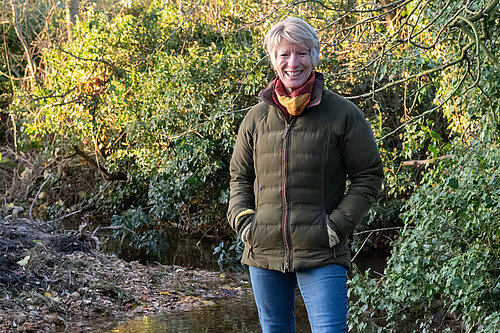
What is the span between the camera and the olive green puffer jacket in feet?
10.4

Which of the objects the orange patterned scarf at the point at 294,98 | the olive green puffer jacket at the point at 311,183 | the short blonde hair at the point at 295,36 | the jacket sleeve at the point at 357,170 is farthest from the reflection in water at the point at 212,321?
the short blonde hair at the point at 295,36

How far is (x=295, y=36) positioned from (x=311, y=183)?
2.27ft

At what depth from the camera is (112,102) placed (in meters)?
13.4

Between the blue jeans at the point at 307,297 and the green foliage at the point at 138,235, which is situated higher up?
the blue jeans at the point at 307,297

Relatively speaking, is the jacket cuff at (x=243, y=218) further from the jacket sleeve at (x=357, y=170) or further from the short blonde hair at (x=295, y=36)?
the short blonde hair at (x=295, y=36)

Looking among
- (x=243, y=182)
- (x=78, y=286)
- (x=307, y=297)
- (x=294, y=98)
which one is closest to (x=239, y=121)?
(x=78, y=286)

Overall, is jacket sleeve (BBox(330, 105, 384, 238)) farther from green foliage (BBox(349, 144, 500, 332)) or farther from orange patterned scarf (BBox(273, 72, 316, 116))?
green foliage (BBox(349, 144, 500, 332))

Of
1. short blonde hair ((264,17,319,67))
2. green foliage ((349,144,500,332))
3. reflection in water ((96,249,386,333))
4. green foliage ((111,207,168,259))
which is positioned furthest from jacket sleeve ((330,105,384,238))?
green foliage ((111,207,168,259))

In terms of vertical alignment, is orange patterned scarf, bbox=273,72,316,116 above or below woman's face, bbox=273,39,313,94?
below

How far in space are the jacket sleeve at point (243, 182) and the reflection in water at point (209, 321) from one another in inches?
143

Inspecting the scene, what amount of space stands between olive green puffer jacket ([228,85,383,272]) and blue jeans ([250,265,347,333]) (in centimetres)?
6

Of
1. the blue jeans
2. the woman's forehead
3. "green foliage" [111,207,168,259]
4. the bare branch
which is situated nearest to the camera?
the blue jeans

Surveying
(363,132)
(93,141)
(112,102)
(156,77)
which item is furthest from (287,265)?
(93,141)

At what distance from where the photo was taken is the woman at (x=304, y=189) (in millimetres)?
3145
